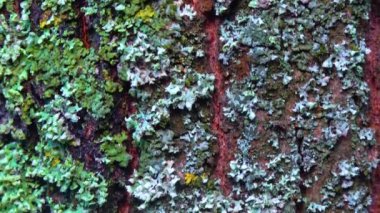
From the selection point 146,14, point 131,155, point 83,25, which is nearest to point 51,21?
point 83,25

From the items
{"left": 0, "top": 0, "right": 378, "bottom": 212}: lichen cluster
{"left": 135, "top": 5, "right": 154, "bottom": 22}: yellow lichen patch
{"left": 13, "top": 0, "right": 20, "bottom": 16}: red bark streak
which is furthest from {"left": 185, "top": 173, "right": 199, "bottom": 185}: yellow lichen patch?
{"left": 13, "top": 0, "right": 20, "bottom": 16}: red bark streak

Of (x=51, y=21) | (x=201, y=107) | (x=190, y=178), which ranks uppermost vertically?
(x=51, y=21)

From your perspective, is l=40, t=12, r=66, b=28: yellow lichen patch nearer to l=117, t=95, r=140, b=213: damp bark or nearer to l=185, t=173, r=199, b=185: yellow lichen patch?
l=117, t=95, r=140, b=213: damp bark

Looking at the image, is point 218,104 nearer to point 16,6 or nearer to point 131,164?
point 131,164

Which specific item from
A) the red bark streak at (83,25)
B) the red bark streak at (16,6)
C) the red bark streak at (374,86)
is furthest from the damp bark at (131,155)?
the red bark streak at (374,86)

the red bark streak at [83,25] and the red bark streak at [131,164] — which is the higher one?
the red bark streak at [83,25]

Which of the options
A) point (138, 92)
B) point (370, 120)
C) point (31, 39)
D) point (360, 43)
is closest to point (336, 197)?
point (370, 120)

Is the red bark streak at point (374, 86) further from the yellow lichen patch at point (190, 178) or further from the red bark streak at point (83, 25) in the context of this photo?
the red bark streak at point (83, 25)
